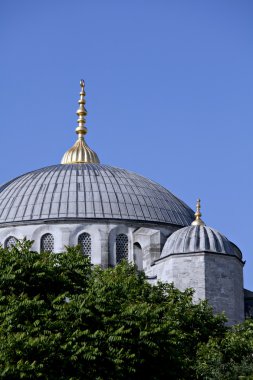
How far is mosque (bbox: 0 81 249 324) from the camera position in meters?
53.4

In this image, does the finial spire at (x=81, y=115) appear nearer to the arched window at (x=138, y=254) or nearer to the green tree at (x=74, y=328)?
the arched window at (x=138, y=254)

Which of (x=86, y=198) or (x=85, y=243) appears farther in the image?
(x=86, y=198)

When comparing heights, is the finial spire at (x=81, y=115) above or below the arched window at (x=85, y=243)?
above

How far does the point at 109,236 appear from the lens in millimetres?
59344

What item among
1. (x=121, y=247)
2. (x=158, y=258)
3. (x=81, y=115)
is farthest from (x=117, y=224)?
(x=81, y=115)

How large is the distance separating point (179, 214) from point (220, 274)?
29.7 feet

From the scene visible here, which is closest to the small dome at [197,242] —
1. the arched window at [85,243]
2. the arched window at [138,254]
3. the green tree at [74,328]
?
the arched window at [138,254]

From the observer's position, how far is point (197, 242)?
5400cm

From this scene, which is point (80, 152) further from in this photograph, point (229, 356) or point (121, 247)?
point (229, 356)

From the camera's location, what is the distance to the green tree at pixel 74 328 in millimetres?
35688

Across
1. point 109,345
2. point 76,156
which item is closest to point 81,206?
point 76,156

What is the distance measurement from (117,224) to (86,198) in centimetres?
202

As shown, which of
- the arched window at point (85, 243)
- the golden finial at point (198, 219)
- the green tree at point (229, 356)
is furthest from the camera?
the arched window at point (85, 243)

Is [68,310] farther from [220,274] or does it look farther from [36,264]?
[220,274]
